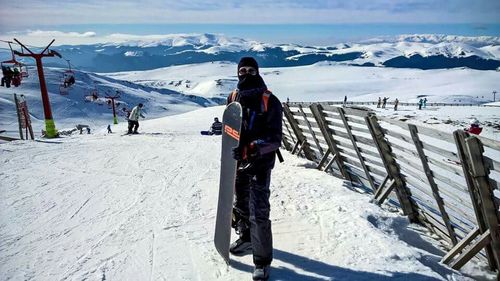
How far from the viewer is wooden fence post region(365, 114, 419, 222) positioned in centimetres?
611

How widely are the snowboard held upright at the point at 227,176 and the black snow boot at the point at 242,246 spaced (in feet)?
0.60

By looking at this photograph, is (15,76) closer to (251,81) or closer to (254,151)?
(251,81)

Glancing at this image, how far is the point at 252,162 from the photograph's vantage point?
3.91m

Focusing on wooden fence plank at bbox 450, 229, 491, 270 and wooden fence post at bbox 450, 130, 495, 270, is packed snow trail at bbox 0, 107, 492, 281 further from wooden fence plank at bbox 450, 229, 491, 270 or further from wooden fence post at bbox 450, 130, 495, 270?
wooden fence post at bbox 450, 130, 495, 270

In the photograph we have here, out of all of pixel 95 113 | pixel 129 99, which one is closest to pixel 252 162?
pixel 95 113

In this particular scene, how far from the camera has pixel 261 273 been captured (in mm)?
3914

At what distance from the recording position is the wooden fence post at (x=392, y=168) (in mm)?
6109

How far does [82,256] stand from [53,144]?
10.5 m

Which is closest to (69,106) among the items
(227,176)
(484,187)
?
(227,176)

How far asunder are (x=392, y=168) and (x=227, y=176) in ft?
10.9

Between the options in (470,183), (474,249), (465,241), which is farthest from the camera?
(465,241)

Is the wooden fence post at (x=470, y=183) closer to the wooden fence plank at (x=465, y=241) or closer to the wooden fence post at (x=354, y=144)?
the wooden fence plank at (x=465, y=241)

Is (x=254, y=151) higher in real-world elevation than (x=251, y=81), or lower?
lower

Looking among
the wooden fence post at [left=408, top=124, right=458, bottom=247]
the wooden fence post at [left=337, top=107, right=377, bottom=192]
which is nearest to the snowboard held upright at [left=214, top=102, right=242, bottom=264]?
the wooden fence post at [left=408, top=124, right=458, bottom=247]
